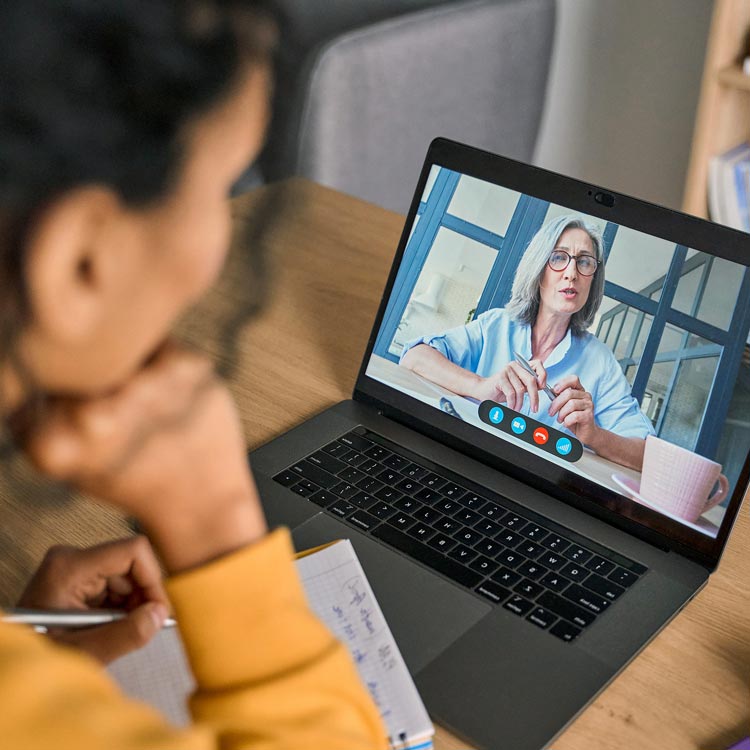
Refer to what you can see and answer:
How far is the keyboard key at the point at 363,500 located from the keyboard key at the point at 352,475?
0.02 metres

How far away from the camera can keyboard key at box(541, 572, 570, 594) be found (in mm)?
737

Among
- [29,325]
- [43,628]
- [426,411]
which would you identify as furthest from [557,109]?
[29,325]

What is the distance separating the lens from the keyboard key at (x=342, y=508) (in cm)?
81

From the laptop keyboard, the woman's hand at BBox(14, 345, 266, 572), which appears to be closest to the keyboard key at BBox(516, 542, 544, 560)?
the laptop keyboard

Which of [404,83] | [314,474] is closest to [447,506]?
[314,474]

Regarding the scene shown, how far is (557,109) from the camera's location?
8.61 ft

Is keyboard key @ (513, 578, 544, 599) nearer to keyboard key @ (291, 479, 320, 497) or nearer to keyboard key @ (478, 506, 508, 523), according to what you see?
keyboard key @ (478, 506, 508, 523)

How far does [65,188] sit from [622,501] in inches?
23.6

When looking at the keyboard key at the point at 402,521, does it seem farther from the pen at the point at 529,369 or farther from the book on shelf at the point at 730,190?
the book on shelf at the point at 730,190

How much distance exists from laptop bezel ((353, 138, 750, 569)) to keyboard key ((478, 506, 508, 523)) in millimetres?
52

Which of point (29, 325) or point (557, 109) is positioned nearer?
point (29, 325)

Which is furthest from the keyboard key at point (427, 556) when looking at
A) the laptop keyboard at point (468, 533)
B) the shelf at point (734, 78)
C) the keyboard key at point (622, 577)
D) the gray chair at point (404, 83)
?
the shelf at point (734, 78)

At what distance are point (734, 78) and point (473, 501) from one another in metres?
1.50

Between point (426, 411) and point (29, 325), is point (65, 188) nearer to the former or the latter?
point (29, 325)
